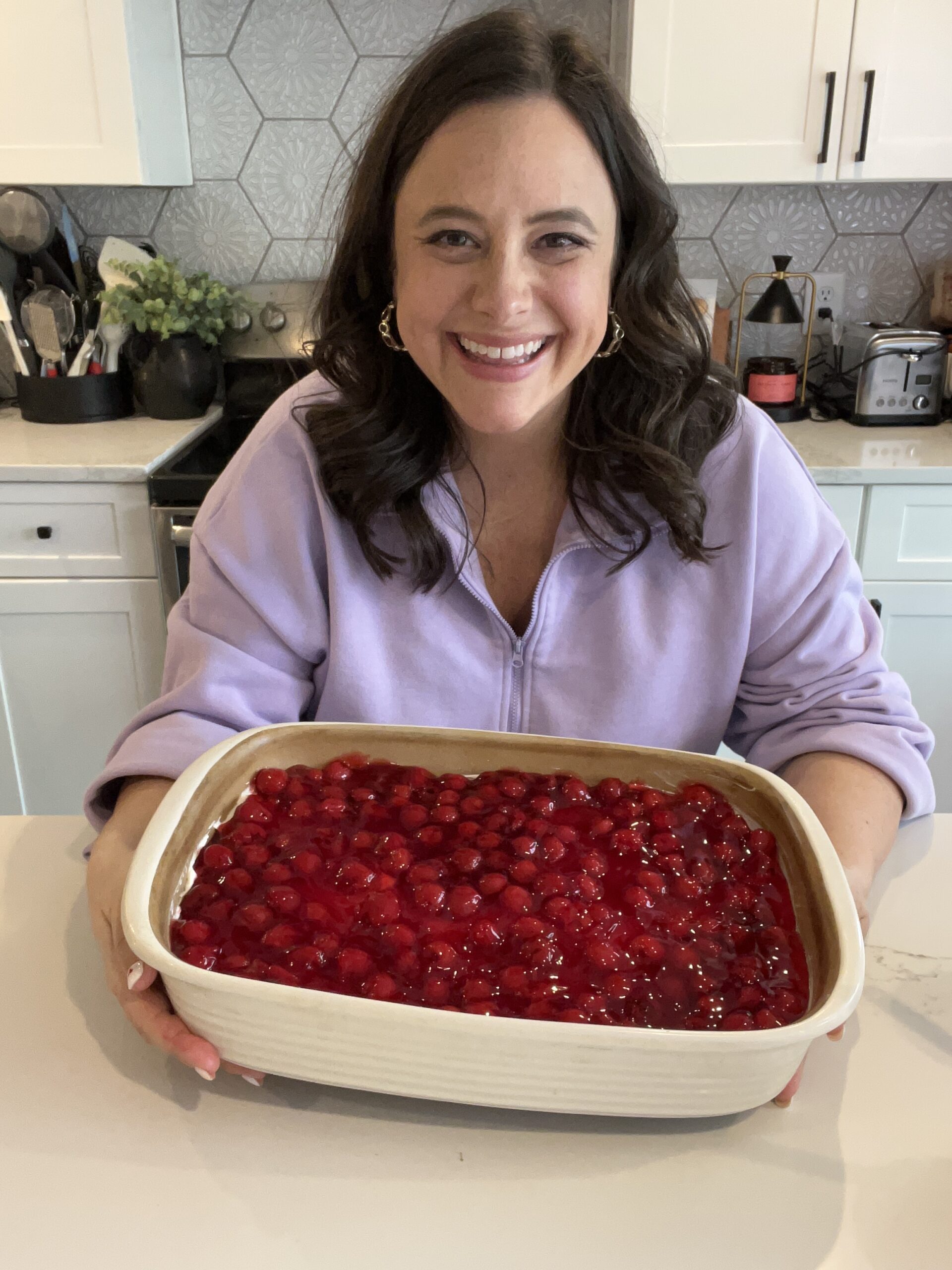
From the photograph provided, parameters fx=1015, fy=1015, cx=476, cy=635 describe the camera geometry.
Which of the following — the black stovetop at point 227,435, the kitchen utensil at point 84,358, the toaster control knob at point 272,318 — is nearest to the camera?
the black stovetop at point 227,435

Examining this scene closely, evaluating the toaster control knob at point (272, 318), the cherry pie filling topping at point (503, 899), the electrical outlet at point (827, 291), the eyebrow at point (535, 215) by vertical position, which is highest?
the eyebrow at point (535, 215)

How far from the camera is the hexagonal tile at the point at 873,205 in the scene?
248cm

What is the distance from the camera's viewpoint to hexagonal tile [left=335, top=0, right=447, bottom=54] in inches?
93.8

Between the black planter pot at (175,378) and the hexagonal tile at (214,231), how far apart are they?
289 mm

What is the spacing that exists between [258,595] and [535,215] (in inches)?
19.0

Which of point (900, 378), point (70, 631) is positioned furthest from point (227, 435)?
point (900, 378)

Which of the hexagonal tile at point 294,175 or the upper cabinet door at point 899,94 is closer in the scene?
the upper cabinet door at point 899,94

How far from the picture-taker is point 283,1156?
2.05 feet

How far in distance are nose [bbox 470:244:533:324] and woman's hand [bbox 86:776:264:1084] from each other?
0.54 meters

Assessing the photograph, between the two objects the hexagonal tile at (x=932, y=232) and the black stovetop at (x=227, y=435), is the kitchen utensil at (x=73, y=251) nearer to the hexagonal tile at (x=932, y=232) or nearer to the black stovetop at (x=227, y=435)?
the black stovetop at (x=227, y=435)

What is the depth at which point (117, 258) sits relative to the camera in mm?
2400

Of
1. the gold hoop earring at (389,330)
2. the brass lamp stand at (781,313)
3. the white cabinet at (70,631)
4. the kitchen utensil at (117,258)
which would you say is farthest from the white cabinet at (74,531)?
the brass lamp stand at (781,313)

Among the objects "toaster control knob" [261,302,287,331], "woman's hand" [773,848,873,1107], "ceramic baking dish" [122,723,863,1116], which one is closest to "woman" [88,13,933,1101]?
"woman's hand" [773,848,873,1107]

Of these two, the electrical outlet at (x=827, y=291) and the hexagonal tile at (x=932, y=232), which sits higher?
the hexagonal tile at (x=932, y=232)
